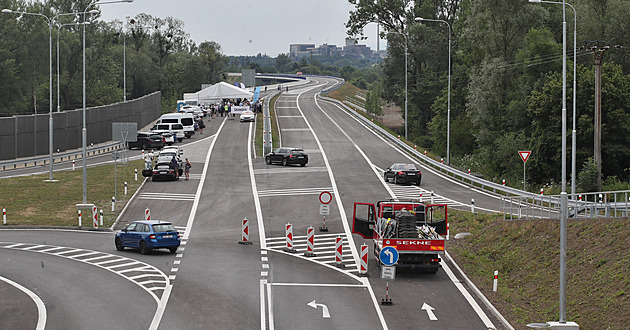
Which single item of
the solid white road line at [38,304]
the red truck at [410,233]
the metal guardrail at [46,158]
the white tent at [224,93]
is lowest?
the solid white road line at [38,304]

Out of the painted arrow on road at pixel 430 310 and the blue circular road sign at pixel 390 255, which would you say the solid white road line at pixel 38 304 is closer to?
the blue circular road sign at pixel 390 255

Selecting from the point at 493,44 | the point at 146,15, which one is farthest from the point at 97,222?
the point at 146,15

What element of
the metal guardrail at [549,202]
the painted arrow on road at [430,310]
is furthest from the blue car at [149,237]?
the metal guardrail at [549,202]

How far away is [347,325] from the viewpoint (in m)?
18.8

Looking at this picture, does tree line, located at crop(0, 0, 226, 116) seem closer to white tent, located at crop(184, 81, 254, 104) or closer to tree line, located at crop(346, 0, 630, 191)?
white tent, located at crop(184, 81, 254, 104)

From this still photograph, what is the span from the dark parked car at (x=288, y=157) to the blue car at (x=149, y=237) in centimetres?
2586

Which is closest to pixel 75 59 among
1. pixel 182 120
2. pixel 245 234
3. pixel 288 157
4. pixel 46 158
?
pixel 182 120

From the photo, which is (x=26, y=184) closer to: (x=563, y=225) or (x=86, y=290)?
(x=86, y=290)

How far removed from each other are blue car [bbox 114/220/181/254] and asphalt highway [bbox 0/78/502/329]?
42cm

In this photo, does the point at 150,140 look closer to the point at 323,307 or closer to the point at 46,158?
the point at 46,158

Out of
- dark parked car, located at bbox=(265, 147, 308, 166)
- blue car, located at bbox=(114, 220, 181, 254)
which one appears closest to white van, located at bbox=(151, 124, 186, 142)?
dark parked car, located at bbox=(265, 147, 308, 166)

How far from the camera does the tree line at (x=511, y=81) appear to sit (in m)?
46.3

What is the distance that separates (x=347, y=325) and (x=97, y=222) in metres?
18.8

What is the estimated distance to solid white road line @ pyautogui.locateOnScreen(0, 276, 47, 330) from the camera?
18222 mm
